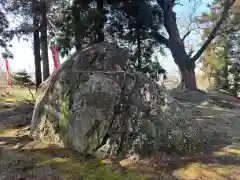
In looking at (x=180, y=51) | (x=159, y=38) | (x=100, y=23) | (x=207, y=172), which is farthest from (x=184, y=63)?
(x=207, y=172)

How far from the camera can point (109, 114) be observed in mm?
4570

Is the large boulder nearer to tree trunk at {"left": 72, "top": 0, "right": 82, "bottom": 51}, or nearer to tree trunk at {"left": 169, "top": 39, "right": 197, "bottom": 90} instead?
tree trunk at {"left": 72, "top": 0, "right": 82, "bottom": 51}

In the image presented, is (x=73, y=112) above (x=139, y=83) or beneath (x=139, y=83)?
beneath

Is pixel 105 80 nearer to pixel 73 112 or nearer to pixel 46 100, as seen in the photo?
pixel 73 112

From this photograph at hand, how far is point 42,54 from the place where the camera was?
9523 mm

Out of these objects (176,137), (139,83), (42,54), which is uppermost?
(42,54)

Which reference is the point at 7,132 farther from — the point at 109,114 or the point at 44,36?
the point at 44,36

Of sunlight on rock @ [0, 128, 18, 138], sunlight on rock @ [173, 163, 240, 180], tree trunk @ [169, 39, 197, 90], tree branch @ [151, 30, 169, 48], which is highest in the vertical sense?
tree branch @ [151, 30, 169, 48]

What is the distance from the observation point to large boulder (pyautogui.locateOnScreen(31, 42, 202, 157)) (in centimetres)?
433

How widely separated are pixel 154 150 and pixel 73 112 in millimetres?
1563

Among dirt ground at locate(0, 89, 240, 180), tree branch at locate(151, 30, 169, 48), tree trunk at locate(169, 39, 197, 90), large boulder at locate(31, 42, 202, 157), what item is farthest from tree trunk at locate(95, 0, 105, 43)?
tree trunk at locate(169, 39, 197, 90)

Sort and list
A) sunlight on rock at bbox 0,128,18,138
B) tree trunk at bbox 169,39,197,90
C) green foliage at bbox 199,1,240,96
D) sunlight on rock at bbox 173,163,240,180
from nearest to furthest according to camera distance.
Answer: sunlight on rock at bbox 173,163,240,180, sunlight on rock at bbox 0,128,18,138, tree trunk at bbox 169,39,197,90, green foliage at bbox 199,1,240,96

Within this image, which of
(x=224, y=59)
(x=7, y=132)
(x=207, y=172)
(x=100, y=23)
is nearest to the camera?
(x=207, y=172)

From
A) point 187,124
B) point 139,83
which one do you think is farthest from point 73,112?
point 187,124
